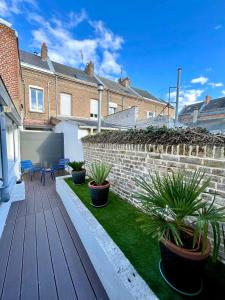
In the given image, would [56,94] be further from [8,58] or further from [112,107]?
[8,58]

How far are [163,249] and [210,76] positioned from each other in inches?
602

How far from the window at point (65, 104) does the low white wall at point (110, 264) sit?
33.0ft

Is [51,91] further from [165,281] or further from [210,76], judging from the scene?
[210,76]

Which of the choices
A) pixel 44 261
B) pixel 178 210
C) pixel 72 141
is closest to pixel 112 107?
pixel 72 141

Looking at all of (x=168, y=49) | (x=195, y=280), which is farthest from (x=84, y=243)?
(x=168, y=49)

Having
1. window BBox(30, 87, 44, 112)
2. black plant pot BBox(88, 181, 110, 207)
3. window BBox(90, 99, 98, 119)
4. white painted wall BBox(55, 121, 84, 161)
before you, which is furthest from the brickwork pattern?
black plant pot BBox(88, 181, 110, 207)

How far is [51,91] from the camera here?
415 inches

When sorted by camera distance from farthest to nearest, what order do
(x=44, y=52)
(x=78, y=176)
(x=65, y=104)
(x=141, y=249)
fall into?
(x=44, y=52) → (x=65, y=104) → (x=78, y=176) → (x=141, y=249)

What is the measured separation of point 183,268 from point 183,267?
1 centimetres

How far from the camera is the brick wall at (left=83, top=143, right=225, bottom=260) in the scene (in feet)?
5.25

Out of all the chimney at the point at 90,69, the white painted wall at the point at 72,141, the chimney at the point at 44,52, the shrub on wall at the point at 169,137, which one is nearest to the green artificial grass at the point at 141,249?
the shrub on wall at the point at 169,137

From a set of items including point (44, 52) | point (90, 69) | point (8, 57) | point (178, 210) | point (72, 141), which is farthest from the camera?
point (90, 69)

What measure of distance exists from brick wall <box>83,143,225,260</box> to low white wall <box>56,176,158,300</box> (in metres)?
1.03

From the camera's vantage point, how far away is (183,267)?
1245 mm
